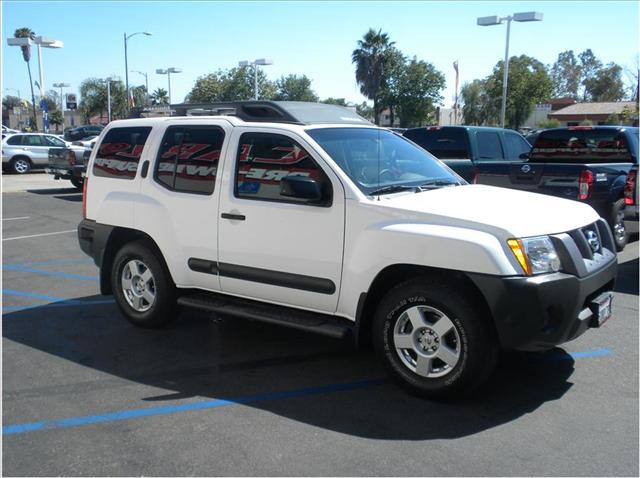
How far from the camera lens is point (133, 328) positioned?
5.85m

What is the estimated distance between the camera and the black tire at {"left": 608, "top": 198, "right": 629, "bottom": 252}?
28.8 feet

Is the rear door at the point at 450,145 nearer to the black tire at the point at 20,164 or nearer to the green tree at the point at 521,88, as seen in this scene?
the black tire at the point at 20,164

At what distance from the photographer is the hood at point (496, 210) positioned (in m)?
3.95

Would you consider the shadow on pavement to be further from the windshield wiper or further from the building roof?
the building roof

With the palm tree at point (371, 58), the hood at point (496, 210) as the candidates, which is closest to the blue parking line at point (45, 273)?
the hood at point (496, 210)

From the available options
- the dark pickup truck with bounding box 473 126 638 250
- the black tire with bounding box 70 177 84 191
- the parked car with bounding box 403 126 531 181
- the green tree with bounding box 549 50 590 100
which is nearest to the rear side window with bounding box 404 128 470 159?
the parked car with bounding box 403 126 531 181

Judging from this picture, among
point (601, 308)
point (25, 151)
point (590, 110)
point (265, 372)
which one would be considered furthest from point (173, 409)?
point (590, 110)

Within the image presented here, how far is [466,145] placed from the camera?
11.0m

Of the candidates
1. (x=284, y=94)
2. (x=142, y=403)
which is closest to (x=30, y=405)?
(x=142, y=403)

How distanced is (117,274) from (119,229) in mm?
429

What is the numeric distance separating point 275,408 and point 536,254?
197 centimetres

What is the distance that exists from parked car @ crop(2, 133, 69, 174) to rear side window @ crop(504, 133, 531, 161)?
18.3 meters

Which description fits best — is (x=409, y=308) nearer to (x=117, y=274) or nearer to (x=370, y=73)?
(x=117, y=274)

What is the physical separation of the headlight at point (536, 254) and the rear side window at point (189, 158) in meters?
2.54
